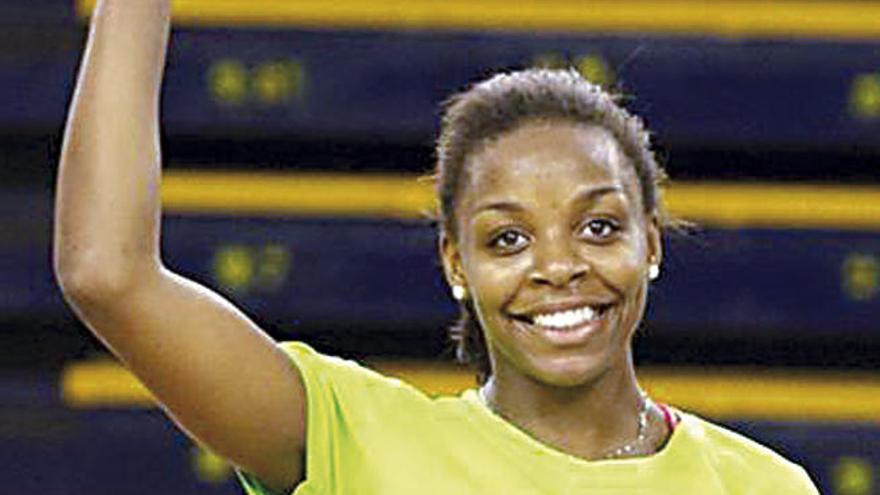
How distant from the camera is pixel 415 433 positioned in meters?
1.78

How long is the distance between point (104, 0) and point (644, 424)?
20.0 inches

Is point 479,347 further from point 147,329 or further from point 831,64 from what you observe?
point 831,64

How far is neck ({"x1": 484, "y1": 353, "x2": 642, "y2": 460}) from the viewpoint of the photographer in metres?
1.85

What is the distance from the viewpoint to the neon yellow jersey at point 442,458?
1.76 metres

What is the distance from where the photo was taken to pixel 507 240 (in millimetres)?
1805

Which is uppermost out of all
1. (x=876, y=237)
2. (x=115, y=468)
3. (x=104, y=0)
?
(x=104, y=0)

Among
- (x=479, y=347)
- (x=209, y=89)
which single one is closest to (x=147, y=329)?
(x=479, y=347)

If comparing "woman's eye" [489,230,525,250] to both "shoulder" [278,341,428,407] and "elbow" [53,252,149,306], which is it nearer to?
"shoulder" [278,341,428,407]

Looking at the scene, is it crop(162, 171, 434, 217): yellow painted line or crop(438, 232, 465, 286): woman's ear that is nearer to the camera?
crop(438, 232, 465, 286): woman's ear

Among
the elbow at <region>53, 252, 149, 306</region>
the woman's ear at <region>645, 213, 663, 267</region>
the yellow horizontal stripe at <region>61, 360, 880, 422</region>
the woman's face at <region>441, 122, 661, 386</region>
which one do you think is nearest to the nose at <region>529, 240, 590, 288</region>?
the woman's face at <region>441, 122, 661, 386</region>

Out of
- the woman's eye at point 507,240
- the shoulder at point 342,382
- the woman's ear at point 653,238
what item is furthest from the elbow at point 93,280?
the woman's ear at point 653,238

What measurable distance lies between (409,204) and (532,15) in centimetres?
26

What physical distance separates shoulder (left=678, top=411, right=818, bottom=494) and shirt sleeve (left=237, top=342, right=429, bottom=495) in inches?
7.7

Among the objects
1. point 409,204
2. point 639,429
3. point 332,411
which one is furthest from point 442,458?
point 409,204
